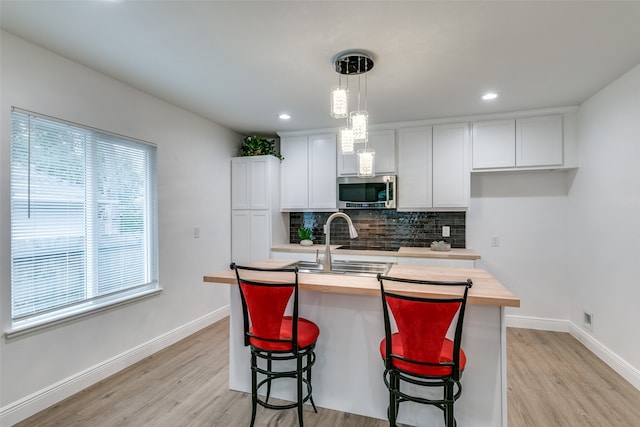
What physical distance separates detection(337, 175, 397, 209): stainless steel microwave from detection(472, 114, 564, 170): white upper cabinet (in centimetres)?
103

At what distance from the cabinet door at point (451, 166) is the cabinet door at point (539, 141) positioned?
0.56m

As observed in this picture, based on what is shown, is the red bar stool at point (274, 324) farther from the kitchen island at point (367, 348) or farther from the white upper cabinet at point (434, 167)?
the white upper cabinet at point (434, 167)

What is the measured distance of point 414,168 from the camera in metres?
3.95

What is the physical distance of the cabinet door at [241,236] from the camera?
169 inches

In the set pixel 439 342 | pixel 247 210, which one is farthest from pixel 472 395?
pixel 247 210

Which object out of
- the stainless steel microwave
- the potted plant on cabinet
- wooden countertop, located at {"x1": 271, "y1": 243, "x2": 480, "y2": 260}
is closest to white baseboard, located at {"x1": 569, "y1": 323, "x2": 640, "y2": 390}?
wooden countertop, located at {"x1": 271, "y1": 243, "x2": 480, "y2": 260}

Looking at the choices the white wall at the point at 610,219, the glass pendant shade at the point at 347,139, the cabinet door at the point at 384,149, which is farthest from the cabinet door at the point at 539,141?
the glass pendant shade at the point at 347,139

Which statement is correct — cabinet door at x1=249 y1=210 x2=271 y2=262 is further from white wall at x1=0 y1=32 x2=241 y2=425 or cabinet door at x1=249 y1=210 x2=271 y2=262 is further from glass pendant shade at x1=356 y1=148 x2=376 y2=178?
glass pendant shade at x1=356 y1=148 x2=376 y2=178

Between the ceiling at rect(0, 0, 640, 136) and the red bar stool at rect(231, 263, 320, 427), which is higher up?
the ceiling at rect(0, 0, 640, 136)

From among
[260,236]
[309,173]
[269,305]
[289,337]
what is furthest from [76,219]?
[309,173]

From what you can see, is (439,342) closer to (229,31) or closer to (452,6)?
(452,6)

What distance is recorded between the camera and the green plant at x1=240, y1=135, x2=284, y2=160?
4.38m

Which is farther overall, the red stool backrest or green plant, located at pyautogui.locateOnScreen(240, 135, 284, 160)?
green plant, located at pyautogui.locateOnScreen(240, 135, 284, 160)

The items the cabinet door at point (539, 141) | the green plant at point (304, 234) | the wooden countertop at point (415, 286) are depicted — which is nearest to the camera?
the wooden countertop at point (415, 286)
